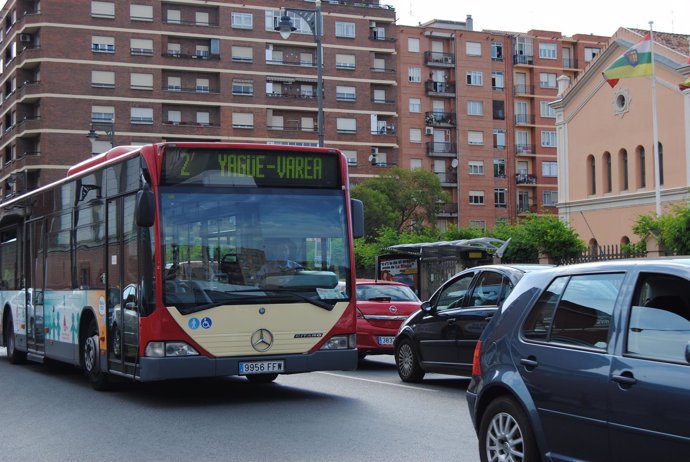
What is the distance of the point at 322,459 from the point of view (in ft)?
26.8

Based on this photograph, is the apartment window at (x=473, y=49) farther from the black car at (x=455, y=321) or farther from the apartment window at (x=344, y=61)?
the black car at (x=455, y=321)

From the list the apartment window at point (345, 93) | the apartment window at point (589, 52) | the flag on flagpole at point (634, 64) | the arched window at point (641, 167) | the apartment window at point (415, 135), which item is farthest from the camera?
the apartment window at point (589, 52)

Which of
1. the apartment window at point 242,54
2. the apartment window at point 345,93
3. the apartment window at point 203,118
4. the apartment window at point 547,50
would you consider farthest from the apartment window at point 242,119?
the apartment window at point 547,50

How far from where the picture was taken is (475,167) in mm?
93688

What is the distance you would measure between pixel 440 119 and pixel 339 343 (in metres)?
80.8

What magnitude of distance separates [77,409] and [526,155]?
288 feet

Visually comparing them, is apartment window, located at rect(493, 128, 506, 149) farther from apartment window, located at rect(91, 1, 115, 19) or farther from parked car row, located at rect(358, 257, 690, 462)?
parked car row, located at rect(358, 257, 690, 462)

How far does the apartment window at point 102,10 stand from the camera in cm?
7638

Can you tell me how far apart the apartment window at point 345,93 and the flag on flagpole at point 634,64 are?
4640 cm

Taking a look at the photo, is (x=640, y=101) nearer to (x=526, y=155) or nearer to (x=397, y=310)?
(x=397, y=310)

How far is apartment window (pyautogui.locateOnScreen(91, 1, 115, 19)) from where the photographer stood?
76375 millimetres

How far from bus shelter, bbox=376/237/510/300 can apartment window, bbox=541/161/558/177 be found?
6872cm

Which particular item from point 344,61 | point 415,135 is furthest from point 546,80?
point 344,61

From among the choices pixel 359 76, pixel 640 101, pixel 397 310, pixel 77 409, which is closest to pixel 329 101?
pixel 359 76
